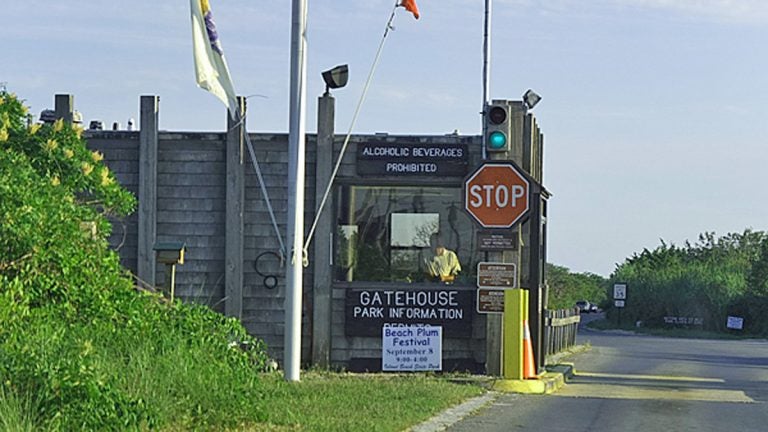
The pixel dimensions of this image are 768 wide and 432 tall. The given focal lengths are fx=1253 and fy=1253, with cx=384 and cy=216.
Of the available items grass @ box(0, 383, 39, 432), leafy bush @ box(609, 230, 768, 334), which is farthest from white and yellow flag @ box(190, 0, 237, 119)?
leafy bush @ box(609, 230, 768, 334)

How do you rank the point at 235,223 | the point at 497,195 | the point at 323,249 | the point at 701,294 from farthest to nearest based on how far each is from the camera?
1. the point at 701,294
2. the point at 323,249
3. the point at 235,223
4. the point at 497,195

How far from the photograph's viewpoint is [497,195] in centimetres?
1711

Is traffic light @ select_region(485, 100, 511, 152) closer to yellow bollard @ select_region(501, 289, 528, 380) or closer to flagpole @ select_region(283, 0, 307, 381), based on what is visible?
yellow bollard @ select_region(501, 289, 528, 380)

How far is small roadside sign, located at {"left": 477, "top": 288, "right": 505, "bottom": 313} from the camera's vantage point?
55.4 ft

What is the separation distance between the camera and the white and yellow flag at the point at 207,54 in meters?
14.8

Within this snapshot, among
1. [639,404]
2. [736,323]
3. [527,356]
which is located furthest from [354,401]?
[736,323]

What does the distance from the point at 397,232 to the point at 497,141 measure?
257cm

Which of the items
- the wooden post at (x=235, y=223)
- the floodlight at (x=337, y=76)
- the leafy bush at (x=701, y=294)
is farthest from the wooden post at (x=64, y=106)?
the leafy bush at (x=701, y=294)

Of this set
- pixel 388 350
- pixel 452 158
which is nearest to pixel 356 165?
pixel 452 158

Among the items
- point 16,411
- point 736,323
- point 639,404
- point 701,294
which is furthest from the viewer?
point 701,294

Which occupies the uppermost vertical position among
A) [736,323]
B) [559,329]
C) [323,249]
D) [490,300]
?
[323,249]

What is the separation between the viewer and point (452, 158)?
18.4 metres

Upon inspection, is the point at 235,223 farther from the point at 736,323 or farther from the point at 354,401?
the point at 736,323

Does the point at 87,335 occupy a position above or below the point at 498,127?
below
